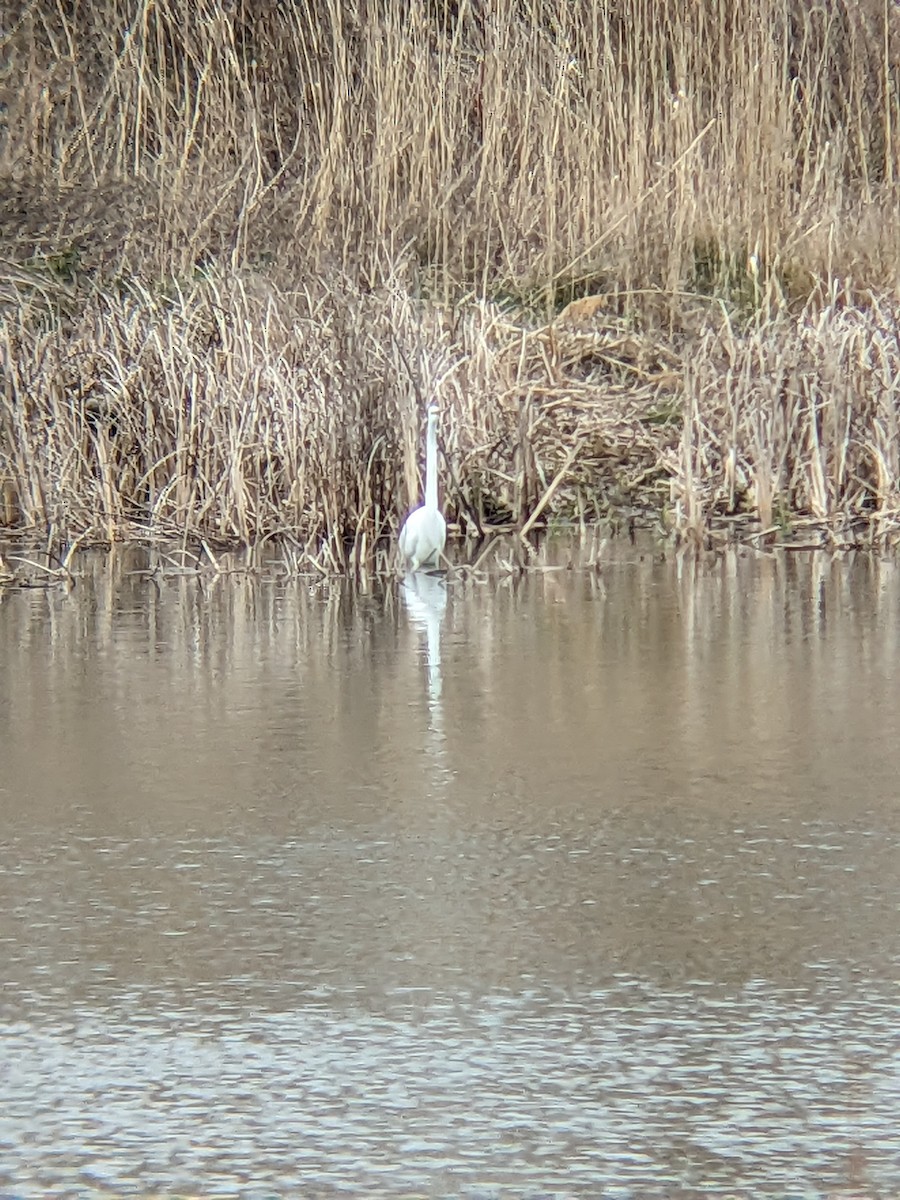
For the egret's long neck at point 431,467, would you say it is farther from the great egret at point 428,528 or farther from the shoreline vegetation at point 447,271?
the shoreline vegetation at point 447,271

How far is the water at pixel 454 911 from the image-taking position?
2.84 m

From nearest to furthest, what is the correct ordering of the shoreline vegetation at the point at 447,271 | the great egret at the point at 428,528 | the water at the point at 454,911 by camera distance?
1. the water at the point at 454,911
2. the great egret at the point at 428,528
3. the shoreline vegetation at the point at 447,271

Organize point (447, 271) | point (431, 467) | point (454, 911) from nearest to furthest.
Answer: point (454, 911)
point (431, 467)
point (447, 271)

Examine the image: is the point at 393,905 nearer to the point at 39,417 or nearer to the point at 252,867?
the point at 252,867

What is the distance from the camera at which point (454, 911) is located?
154 inches

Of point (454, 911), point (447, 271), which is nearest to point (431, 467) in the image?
point (447, 271)

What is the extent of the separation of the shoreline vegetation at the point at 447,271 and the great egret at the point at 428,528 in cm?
28

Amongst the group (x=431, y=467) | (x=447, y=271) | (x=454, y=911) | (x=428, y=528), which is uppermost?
(x=447, y=271)

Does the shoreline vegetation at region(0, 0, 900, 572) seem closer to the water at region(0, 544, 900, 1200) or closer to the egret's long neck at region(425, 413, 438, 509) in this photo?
the egret's long neck at region(425, 413, 438, 509)

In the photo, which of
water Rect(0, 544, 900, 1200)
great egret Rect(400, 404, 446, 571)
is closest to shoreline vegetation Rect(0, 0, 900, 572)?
A: great egret Rect(400, 404, 446, 571)

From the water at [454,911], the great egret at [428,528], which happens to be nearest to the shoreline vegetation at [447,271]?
the great egret at [428,528]

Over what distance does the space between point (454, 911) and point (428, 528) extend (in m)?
4.31

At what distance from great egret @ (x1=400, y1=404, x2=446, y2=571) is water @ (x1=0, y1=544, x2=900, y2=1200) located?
1161 mm

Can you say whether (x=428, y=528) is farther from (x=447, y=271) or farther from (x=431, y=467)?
(x=447, y=271)
